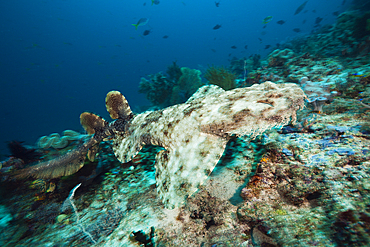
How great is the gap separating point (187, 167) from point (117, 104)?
103 inches

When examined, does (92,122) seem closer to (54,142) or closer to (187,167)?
(54,142)

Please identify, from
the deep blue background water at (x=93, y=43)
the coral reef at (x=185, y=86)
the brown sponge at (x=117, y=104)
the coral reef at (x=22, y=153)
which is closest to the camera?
the brown sponge at (x=117, y=104)

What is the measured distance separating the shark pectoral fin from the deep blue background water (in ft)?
311

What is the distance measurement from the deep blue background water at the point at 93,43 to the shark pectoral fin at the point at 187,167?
94.9 m

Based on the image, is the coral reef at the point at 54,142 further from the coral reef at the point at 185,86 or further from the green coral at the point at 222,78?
the green coral at the point at 222,78

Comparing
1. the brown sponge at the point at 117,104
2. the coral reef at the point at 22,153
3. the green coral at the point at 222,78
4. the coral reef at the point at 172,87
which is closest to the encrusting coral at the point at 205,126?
the brown sponge at the point at 117,104

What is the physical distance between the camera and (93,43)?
118 metres

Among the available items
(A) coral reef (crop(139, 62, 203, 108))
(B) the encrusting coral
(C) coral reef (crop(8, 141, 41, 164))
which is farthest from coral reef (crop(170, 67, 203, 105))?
(C) coral reef (crop(8, 141, 41, 164))

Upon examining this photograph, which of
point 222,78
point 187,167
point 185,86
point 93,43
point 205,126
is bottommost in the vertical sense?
point 187,167

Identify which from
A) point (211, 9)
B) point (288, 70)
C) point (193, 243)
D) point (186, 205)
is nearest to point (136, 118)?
point (186, 205)

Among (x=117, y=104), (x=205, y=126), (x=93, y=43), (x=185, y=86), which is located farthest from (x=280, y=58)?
(x=93, y=43)

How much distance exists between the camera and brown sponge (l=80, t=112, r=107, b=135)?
3.87m

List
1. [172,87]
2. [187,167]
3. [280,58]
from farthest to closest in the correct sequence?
[172,87]
[280,58]
[187,167]

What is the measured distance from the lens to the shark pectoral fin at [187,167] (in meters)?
2.06
